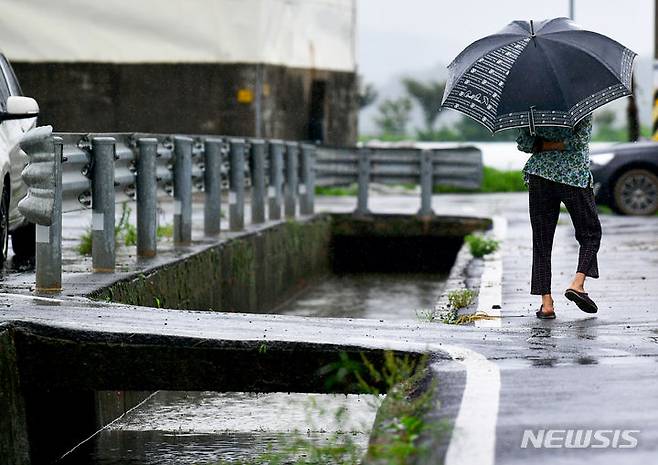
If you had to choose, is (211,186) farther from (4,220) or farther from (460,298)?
(460,298)

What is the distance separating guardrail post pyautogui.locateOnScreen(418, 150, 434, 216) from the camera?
20.2m

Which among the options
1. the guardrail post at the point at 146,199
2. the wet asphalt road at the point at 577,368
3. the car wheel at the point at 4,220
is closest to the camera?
the wet asphalt road at the point at 577,368

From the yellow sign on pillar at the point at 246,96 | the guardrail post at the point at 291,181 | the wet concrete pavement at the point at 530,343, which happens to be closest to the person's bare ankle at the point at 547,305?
the wet concrete pavement at the point at 530,343

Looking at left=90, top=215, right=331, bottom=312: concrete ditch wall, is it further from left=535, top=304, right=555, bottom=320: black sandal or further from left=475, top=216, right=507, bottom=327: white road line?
left=535, top=304, right=555, bottom=320: black sandal

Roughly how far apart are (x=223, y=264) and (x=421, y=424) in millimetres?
7639

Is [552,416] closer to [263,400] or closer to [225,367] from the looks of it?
[225,367]

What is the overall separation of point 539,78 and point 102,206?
318 centimetres

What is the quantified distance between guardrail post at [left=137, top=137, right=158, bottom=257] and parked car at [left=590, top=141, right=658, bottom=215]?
34.4ft

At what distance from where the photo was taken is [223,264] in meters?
13.2

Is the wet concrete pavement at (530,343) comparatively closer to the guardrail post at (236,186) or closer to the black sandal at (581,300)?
the black sandal at (581,300)

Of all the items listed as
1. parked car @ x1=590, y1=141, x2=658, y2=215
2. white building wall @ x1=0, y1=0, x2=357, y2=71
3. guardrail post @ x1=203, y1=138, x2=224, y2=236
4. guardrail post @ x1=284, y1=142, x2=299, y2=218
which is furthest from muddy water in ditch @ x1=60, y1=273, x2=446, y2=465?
white building wall @ x1=0, y1=0, x2=357, y2=71

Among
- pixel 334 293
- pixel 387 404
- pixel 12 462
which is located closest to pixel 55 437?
pixel 12 462

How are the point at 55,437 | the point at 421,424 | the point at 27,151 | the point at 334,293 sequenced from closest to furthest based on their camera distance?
the point at 421,424 < the point at 55,437 < the point at 27,151 < the point at 334,293

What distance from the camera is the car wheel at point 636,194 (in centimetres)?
2120
